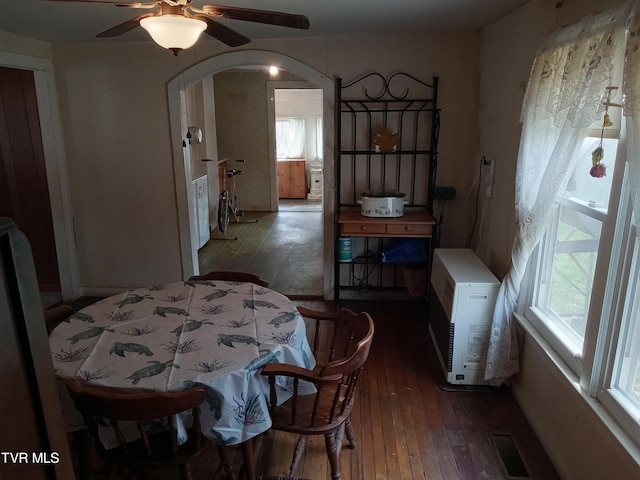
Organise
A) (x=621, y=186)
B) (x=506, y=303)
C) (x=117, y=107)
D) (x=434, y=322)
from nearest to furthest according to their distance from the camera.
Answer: (x=621, y=186), (x=506, y=303), (x=434, y=322), (x=117, y=107)

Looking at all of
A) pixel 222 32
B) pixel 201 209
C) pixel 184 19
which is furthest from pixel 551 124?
pixel 201 209

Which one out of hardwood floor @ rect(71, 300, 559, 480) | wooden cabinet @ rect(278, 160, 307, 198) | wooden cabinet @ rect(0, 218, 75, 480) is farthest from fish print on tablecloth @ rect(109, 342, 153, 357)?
wooden cabinet @ rect(278, 160, 307, 198)

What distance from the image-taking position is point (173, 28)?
1739 mm

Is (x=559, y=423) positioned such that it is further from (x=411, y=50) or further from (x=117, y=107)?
(x=117, y=107)

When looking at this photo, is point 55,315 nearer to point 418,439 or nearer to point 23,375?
point 23,375

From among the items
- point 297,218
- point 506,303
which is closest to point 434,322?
point 506,303

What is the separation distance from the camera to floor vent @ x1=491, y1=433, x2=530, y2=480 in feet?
7.13

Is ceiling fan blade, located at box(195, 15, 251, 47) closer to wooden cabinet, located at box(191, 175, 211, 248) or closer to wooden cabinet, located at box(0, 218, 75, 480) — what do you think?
wooden cabinet, located at box(0, 218, 75, 480)

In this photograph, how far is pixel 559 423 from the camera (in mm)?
2197

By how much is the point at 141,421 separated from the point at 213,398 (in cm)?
26

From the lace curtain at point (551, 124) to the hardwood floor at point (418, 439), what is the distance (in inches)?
10.4

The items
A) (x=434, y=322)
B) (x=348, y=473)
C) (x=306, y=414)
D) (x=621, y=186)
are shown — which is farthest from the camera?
(x=434, y=322)

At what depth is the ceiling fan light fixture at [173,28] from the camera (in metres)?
1.72

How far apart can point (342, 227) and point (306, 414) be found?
1.91m
